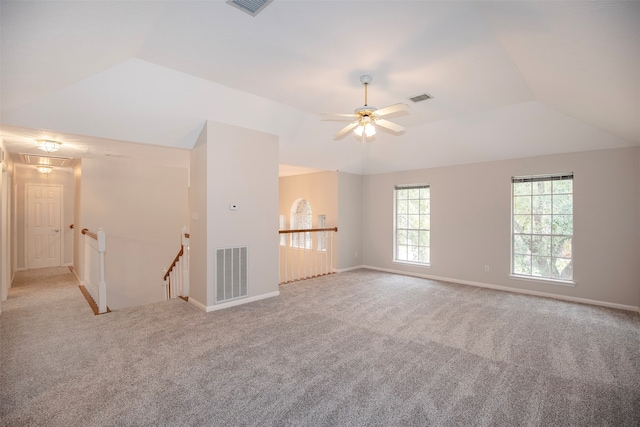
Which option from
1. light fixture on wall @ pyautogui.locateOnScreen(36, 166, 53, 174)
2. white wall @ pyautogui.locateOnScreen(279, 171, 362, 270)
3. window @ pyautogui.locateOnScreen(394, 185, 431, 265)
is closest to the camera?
window @ pyautogui.locateOnScreen(394, 185, 431, 265)

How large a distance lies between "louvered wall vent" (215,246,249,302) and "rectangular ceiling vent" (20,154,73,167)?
4152 millimetres

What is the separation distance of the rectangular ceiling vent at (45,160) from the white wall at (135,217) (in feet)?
2.02

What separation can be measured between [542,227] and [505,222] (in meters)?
0.54

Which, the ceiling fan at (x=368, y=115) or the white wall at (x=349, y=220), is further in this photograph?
the white wall at (x=349, y=220)

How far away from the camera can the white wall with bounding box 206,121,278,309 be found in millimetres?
4102

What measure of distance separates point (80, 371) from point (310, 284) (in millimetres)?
3595

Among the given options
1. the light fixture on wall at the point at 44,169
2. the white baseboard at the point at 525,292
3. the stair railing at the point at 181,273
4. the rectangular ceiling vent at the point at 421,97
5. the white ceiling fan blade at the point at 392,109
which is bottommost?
the white baseboard at the point at 525,292

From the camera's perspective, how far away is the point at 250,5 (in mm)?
2168

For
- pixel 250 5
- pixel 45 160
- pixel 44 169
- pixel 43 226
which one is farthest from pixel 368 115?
pixel 43 226

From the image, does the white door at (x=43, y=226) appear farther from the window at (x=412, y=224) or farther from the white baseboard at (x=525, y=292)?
the window at (x=412, y=224)

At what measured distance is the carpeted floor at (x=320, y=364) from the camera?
2.07 meters

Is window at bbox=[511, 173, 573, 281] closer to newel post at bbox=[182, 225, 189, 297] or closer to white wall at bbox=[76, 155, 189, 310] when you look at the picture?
newel post at bbox=[182, 225, 189, 297]

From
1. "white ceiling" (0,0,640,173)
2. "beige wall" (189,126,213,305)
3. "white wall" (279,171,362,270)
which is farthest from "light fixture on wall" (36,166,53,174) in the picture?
"white wall" (279,171,362,270)

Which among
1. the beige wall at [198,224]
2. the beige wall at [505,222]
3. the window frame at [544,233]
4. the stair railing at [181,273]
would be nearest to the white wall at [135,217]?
the stair railing at [181,273]
